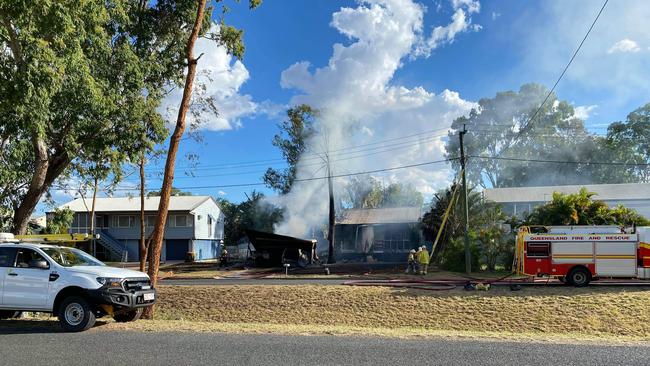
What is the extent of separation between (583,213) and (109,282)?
2506 centimetres

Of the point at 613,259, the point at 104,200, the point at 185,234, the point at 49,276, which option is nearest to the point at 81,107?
the point at 49,276

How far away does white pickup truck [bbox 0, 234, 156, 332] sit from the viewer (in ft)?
33.2

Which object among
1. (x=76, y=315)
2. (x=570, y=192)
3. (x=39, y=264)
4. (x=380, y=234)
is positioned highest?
(x=570, y=192)

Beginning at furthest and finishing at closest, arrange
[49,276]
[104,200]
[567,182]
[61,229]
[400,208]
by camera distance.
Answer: [567,182]
[104,200]
[400,208]
[61,229]
[49,276]

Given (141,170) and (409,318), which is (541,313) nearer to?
(409,318)

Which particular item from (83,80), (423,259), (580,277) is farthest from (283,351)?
(423,259)

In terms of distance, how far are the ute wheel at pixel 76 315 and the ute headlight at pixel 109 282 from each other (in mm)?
467

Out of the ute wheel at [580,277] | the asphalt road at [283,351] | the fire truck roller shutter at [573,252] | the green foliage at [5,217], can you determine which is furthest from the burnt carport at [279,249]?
the asphalt road at [283,351]

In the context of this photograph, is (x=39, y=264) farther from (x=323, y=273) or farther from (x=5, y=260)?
(x=323, y=273)

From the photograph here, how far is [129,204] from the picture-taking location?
5050cm

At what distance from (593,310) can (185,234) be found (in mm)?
39218

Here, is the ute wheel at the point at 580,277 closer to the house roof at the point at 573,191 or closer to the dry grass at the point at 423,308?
the dry grass at the point at 423,308

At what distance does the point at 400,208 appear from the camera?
44125 mm

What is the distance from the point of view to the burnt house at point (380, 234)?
136ft
